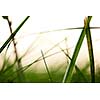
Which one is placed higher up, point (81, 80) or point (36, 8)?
point (36, 8)

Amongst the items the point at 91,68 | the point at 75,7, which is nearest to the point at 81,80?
the point at 91,68

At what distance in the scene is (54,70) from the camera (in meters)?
1.52

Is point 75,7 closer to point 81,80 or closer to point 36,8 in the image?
point 36,8

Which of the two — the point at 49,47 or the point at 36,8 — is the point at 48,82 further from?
the point at 36,8

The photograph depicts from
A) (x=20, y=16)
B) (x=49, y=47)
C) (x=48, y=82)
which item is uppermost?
(x=20, y=16)

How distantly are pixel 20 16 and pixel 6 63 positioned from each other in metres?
0.20

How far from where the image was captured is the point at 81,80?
1510 mm

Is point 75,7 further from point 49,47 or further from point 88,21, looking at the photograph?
point 49,47

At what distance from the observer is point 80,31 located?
1535 millimetres

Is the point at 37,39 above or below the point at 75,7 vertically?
below

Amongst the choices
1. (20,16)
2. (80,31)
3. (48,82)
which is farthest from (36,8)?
(48,82)

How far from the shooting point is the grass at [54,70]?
4.95 ft

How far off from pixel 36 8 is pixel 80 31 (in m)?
0.20

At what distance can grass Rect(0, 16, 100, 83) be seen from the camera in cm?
151
